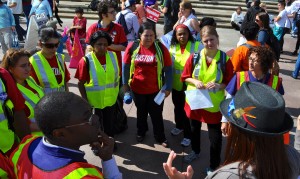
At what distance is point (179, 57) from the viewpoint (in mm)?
4805

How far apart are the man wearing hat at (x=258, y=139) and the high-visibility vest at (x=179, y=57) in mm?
2892

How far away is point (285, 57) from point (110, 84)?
7.16m

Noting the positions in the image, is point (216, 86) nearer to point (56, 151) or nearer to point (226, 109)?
point (226, 109)

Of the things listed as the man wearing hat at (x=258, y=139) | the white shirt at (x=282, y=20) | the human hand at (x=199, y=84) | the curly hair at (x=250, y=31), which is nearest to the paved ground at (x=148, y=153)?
the human hand at (x=199, y=84)

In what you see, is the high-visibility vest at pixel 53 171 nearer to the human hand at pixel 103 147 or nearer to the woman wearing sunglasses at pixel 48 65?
the human hand at pixel 103 147

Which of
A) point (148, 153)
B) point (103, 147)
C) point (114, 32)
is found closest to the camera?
point (103, 147)

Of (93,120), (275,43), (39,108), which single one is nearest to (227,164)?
(93,120)

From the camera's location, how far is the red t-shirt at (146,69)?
4609 millimetres

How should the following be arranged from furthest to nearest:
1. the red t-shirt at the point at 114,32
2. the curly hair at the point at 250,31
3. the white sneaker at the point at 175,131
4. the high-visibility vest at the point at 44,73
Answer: the white sneaker at the point at 175,131 → the red t-shirt at the point at 114,32 → the curly hair at the point at 250,31 → the high-visibility vest at the point at 44,73

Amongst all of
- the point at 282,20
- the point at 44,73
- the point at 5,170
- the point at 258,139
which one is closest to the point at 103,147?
the point at 5,170

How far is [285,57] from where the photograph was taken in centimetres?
998

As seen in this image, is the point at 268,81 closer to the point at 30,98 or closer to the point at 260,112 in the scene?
the point at 260,112

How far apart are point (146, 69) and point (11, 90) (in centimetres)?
207

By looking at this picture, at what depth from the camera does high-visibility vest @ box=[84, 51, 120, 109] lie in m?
4.30
